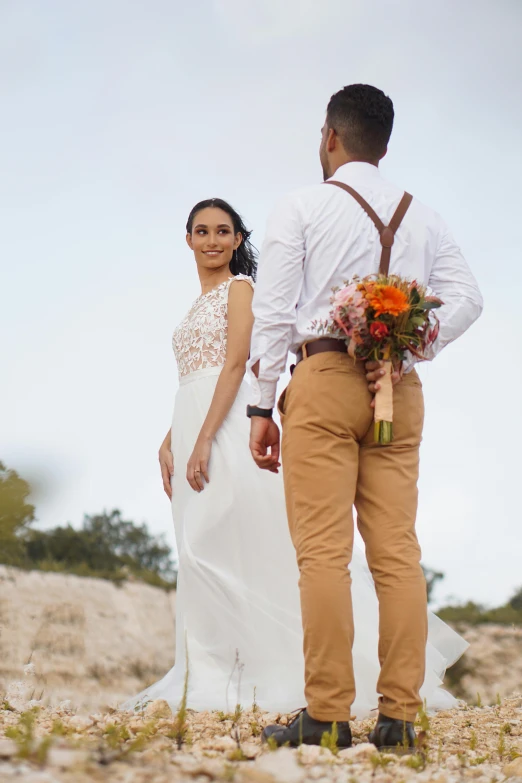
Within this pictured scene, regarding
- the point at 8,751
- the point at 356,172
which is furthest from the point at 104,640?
the point at 8,751

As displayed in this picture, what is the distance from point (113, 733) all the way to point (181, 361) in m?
2.87

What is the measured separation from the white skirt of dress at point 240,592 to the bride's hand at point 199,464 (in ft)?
0.15

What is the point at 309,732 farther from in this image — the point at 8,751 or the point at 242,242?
the point at 242,242

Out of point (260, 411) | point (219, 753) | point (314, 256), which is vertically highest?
point (314, 256)

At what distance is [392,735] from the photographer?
3221 mm

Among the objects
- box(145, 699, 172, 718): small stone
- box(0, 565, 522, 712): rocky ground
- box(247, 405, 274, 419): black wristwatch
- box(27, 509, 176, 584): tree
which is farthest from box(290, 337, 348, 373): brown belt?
box(27, 509, 176, 584): tree

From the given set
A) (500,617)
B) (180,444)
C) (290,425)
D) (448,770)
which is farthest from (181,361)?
(500,617)

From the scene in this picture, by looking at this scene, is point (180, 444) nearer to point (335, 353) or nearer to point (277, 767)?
point (335, 353)

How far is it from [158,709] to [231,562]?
2.82 ft

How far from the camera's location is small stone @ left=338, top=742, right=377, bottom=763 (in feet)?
9.46

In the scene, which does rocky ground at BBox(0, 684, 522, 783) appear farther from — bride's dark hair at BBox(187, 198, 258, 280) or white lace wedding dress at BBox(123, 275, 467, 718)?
bride's dark hair at BBox(187, 198, 258, 280)

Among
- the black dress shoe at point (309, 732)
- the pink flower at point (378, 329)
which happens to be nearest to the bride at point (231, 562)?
the black dress shoe at point (309, 732)

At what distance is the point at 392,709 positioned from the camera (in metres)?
3.27

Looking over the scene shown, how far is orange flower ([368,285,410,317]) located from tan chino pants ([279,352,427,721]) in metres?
0.24
